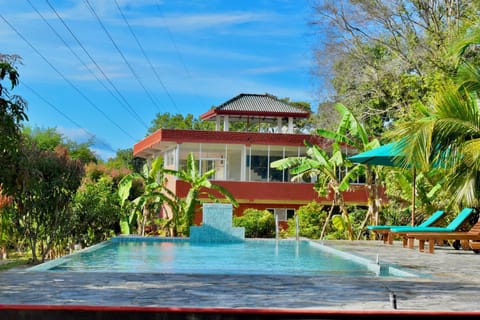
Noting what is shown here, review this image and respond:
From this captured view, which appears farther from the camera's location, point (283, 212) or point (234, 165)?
point (234, 165)

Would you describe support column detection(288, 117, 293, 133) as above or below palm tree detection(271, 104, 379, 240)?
above

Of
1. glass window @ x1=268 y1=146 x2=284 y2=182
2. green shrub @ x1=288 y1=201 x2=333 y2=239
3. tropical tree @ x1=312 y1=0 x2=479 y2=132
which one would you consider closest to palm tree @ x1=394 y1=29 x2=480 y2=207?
tropical tree @ x1=312 y1=0 x2=479 y2=132

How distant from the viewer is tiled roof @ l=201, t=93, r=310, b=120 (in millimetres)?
40875

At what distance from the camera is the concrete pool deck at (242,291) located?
7.74 metres

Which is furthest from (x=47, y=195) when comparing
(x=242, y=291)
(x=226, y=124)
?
(x=226, y=124)

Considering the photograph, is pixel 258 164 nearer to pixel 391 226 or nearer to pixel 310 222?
pixel 310 222

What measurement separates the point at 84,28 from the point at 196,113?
49864 mm

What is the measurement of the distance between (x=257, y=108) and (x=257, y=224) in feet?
48.5

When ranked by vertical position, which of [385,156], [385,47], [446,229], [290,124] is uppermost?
[385,47]

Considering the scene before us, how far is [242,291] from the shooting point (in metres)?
8.88

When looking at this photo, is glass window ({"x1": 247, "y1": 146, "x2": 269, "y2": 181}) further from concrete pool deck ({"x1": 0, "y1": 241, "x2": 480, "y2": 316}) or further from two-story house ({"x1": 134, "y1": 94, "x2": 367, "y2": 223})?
concrete pool deck ({"x1": 0, "y1": 241, "x2": 480, "y2": 316})

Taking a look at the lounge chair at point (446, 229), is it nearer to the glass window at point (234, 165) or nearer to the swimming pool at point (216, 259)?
the swimming pool at point (216, 259)

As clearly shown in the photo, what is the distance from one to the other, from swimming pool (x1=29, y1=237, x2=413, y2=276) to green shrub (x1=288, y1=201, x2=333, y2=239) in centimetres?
276

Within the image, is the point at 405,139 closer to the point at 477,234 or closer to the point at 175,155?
the point at 477,234
